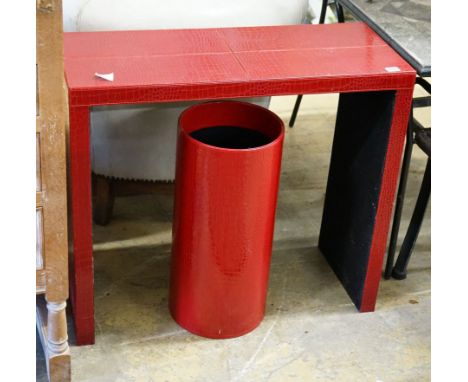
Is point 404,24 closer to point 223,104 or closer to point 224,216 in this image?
point 223,104

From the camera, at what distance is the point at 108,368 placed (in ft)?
6.03

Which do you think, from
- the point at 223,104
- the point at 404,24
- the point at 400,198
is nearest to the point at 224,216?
the point at 223,104

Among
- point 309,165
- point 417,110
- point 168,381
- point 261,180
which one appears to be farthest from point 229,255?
point 417,110

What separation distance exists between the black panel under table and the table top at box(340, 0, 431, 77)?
0.33 ft

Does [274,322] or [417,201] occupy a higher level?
[417,201]

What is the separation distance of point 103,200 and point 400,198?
2.54 ft

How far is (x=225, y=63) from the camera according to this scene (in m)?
1.73

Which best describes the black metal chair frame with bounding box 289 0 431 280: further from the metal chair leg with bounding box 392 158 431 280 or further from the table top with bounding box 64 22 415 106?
the table top with bounding box 64 22 415 106

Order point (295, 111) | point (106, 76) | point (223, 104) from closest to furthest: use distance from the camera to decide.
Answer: point (106, 76) < point (223, 104) < point (295, 111)

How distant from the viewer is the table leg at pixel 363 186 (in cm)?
183

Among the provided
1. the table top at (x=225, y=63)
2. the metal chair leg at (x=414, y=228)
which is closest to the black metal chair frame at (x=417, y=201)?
the metal chair leg at (x=414, y=228)

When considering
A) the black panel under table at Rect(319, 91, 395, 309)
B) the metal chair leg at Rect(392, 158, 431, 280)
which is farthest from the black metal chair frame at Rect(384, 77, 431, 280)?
the black panel under table at Rect(319, 91, 395, 309)

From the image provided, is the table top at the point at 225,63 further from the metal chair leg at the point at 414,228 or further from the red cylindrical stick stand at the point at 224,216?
the metal chair leg at the point at 414,228

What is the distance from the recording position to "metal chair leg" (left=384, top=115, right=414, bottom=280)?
2.01 metres
